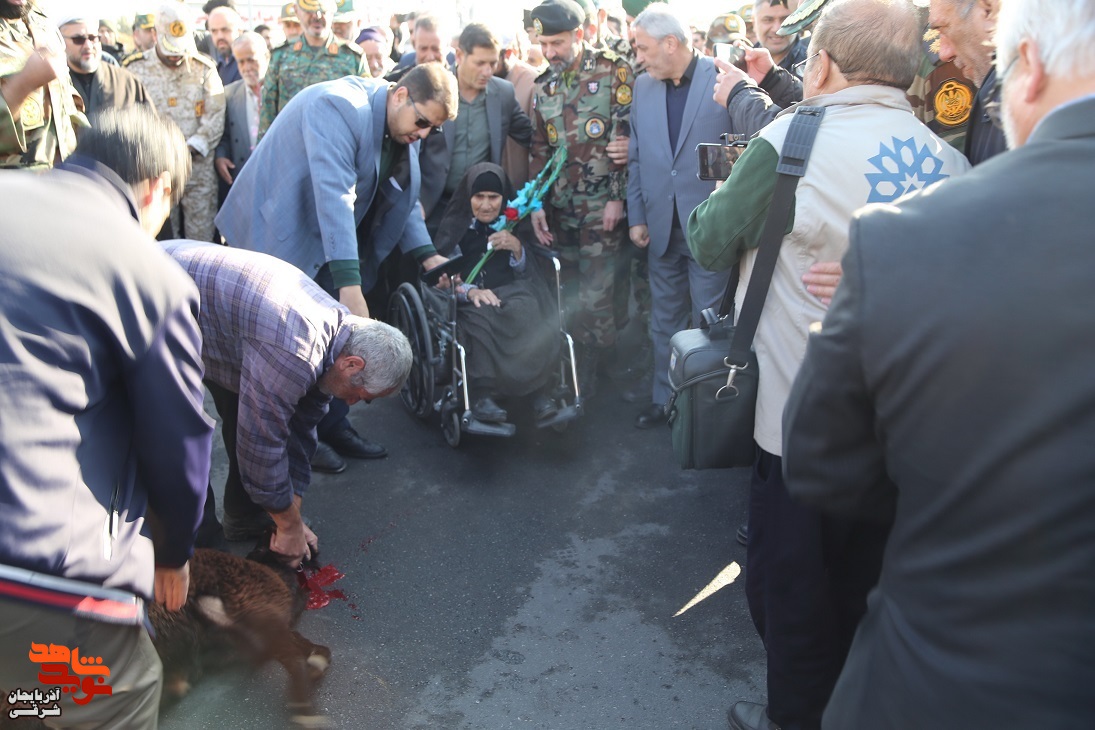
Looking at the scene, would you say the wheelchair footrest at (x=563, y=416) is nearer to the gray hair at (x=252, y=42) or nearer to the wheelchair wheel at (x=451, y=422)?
the wheelchair wheel at (x=451, y=422)

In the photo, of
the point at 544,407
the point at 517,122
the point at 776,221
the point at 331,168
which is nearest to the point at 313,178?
the point at 331,168

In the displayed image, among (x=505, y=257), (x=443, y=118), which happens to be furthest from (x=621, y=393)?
(x=443, y=118)

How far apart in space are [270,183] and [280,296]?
127 centimetres

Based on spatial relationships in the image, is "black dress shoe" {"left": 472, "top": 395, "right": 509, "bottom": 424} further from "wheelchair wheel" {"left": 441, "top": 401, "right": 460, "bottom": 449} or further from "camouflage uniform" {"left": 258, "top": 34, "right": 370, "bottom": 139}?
"camouflage uniform" {"left": 258, "top": 34, "right": 370, "bottom": 139}

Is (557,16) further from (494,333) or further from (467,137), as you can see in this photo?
(494,333)

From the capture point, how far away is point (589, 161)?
4.95 meters

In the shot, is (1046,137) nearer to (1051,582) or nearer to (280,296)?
(1051,582)

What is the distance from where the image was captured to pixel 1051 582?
3.28 ft

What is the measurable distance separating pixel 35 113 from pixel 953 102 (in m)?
3.12

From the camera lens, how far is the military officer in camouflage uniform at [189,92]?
Answer: 5.93 metres

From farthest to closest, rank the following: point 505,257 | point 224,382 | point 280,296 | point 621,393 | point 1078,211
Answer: point 621,393 < point 505,257 < point 224,382 < point 280,296 < point 1078,211

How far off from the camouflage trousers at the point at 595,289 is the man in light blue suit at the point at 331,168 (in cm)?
132

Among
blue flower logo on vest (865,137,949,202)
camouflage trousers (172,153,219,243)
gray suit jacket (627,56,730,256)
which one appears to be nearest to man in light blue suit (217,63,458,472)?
gray suit jacket (627,56,730,256)

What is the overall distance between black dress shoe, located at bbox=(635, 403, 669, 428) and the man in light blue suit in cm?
169
